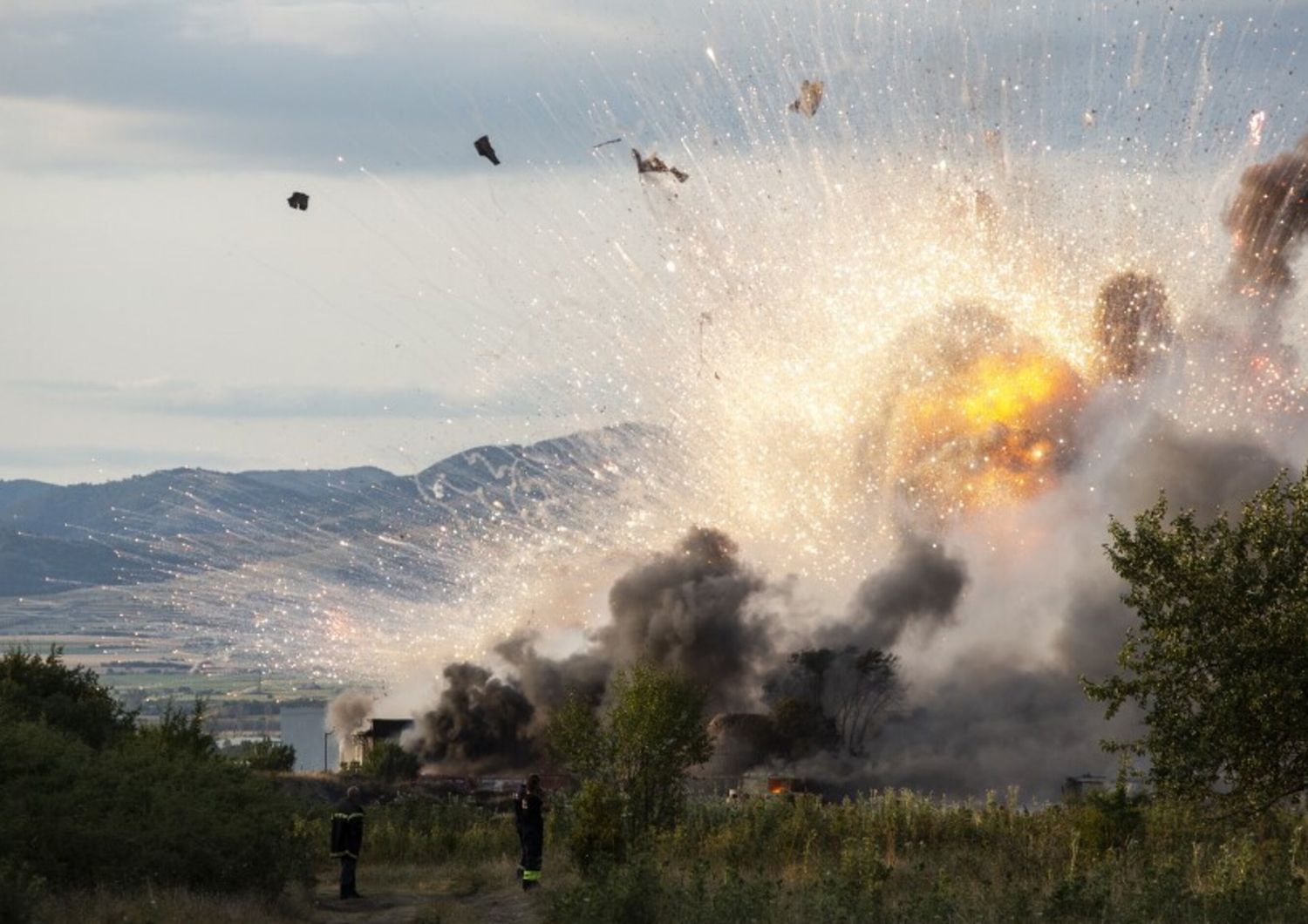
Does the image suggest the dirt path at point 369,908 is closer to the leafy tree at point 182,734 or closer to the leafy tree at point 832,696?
the leafy tree at point 182,734

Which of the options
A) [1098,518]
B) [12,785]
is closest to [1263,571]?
[12,785]

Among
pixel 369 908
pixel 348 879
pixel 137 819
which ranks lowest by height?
pixel 369 908

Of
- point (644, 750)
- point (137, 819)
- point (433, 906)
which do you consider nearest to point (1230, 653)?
point (433, 906)

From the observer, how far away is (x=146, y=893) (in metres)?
33.0

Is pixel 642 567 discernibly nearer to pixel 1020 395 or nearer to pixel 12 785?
pixel 1020 395

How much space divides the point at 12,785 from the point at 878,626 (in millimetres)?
71387

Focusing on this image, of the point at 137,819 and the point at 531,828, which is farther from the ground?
the point at 137,819

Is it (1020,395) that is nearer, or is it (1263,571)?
(1263,571)

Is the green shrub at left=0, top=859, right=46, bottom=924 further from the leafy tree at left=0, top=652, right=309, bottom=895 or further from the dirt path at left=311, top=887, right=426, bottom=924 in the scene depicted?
the dirt path at left=311, top=887, right=426, bottom=924

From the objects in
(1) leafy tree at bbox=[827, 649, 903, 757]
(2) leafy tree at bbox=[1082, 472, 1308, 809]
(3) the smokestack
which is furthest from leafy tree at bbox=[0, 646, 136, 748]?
(3) the smokestack

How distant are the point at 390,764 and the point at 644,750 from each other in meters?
49.1

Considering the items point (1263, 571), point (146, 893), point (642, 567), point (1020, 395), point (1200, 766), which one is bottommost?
point (146, 893)

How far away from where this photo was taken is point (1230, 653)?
111ft

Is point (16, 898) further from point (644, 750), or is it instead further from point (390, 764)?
point (390, 764)
